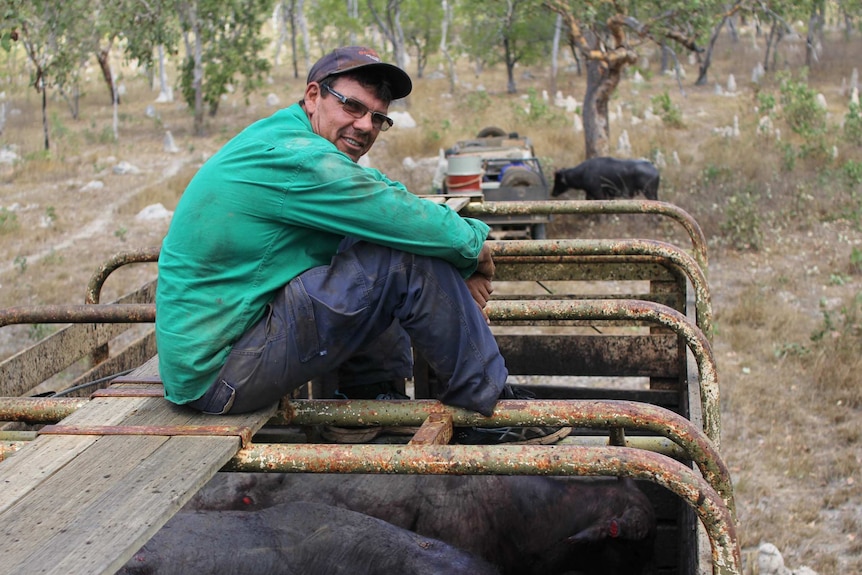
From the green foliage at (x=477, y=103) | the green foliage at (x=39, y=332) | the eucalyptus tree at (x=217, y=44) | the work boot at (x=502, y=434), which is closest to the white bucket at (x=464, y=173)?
the green foliage at (x=39, y=332)

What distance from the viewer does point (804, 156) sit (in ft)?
43.6

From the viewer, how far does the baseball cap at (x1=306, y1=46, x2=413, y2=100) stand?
2.58 meters

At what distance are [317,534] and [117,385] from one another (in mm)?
768

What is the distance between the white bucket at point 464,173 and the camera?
8.95 meters

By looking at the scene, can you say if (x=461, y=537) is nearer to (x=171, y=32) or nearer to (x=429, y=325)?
(x=429, y=325)

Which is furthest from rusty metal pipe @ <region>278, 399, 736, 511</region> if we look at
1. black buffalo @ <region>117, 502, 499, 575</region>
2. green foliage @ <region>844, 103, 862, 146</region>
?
green foliage @ <region>844, 103, 862, 146</region>

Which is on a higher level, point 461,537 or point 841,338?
point 461,537

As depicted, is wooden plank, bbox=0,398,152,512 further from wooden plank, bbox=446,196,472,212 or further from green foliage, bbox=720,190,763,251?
green foliage, bbox=720,190,763,251

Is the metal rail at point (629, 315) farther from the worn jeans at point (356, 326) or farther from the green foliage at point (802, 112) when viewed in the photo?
the green foliage at point (802, 112)

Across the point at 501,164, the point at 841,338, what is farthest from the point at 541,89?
the point at 841,338

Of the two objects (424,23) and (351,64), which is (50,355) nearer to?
(351,64)

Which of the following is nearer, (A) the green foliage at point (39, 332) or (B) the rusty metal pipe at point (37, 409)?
(B) the rusty metal pipe at point (37, 409)

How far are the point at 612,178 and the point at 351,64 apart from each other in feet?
31.6

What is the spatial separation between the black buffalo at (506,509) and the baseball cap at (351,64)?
149 centimetres
